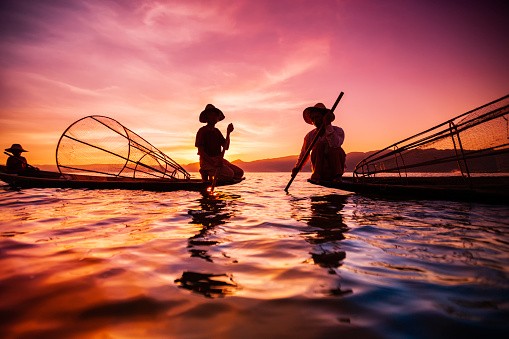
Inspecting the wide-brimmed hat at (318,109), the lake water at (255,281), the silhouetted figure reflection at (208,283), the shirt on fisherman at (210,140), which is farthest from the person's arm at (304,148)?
the silhouetted figure reflection at (208,283)

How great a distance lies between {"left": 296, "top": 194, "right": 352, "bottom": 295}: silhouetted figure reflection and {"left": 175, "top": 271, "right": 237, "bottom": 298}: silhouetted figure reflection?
742 millimetres

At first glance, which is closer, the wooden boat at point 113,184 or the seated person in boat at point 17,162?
the wooden boat at point 113,184

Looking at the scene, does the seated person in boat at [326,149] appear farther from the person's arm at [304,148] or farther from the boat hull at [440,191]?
the boat hull at [440,191]

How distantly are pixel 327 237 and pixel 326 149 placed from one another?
5873mm

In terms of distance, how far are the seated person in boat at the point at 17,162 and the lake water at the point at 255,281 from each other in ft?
41.7

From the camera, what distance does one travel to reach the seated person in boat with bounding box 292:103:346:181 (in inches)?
340

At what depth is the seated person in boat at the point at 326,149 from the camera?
8.63 meters

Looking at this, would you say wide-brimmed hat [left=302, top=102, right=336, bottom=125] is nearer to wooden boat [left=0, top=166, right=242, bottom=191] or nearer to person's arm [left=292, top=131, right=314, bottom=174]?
person's arm [left=292, top=131, right=314, bottom=174]

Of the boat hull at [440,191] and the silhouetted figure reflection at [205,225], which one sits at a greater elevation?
the boat hull at [440,191]

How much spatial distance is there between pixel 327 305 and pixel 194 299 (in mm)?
857

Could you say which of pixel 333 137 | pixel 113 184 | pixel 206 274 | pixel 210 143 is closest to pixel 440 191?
pixel 333 137

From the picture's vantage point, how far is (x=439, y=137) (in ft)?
21.0

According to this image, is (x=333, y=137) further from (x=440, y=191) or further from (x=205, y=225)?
(x=205, y=225)

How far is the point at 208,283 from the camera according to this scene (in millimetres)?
2014
